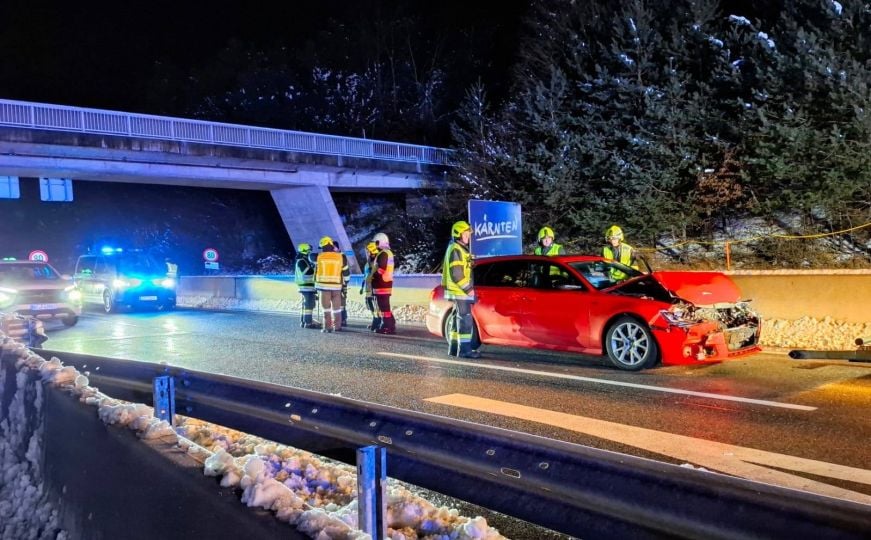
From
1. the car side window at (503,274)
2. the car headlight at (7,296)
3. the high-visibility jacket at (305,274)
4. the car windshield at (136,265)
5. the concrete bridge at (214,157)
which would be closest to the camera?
the car side window at (503,274)

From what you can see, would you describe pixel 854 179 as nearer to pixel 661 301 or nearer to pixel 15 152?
pixel 661 301

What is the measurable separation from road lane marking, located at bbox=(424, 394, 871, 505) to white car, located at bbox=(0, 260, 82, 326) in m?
11.3

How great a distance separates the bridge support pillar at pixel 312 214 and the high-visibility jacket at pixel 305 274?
45.8ft

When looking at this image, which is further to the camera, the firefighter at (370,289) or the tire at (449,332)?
the firefighter at (370,289)

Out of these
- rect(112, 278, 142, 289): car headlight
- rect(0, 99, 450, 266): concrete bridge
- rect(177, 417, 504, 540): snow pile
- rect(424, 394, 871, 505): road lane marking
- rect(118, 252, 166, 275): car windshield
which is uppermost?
rect(0, 99, 450, 266): concrete bridge

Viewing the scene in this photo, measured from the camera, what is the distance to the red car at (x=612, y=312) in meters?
8.05

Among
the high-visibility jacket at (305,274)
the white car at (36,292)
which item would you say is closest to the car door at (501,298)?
the high-visibility jacket at (305,274)

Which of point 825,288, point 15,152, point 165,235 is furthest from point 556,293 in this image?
point 165,235

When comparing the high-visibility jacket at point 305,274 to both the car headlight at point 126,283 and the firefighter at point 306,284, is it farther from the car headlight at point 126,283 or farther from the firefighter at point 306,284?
the car headlight at point 126,283

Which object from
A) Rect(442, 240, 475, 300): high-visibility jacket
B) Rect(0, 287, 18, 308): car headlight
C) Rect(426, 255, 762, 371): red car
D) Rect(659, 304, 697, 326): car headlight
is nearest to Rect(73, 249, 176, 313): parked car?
Rect(0, 287, 18, 308): car headlight

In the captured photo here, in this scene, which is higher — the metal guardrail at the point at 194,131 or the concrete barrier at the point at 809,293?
the metal guardrail at the point at 194,131

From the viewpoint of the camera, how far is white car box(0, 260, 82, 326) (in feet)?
44.9

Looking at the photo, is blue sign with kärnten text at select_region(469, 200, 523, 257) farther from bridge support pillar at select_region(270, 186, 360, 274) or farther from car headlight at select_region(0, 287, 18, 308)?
bridge support pillar at select_region(270, 186, 360, 274)

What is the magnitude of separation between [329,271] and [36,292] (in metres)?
6.15
